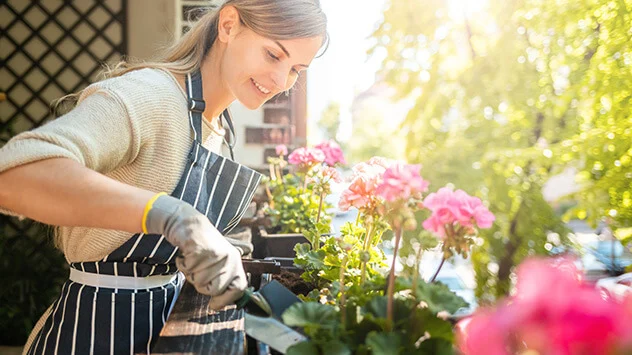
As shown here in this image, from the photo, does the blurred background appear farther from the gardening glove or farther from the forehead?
the gardening glove

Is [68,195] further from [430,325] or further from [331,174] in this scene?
[331,174]

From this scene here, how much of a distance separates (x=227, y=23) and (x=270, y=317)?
0.67m

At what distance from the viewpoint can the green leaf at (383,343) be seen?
634mm

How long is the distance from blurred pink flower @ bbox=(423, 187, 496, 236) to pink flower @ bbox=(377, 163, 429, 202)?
1.0 inches

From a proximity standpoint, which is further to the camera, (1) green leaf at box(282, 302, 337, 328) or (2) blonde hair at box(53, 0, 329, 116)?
(2) blonde hair at box(53, 0, 329, 116)

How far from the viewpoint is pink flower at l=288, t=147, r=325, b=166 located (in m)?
2.25

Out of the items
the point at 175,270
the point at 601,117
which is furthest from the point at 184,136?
the point at 601,117

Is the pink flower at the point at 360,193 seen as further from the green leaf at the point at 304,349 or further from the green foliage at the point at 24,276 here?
the green foliage at the point at 24,276

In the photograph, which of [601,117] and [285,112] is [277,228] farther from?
[601,117]

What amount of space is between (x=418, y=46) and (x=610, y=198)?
11.1ft

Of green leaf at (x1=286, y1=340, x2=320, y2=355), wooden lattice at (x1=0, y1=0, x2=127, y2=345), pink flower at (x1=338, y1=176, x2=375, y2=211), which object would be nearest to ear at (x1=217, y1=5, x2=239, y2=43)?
pink flower at (x1=338, y1=176, x2=375, y2=211)

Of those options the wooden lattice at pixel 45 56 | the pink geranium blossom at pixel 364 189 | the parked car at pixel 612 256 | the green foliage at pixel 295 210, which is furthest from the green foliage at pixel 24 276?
the parked car at pixel 612 256

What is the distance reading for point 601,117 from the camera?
341cm

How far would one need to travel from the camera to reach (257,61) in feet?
3.85
